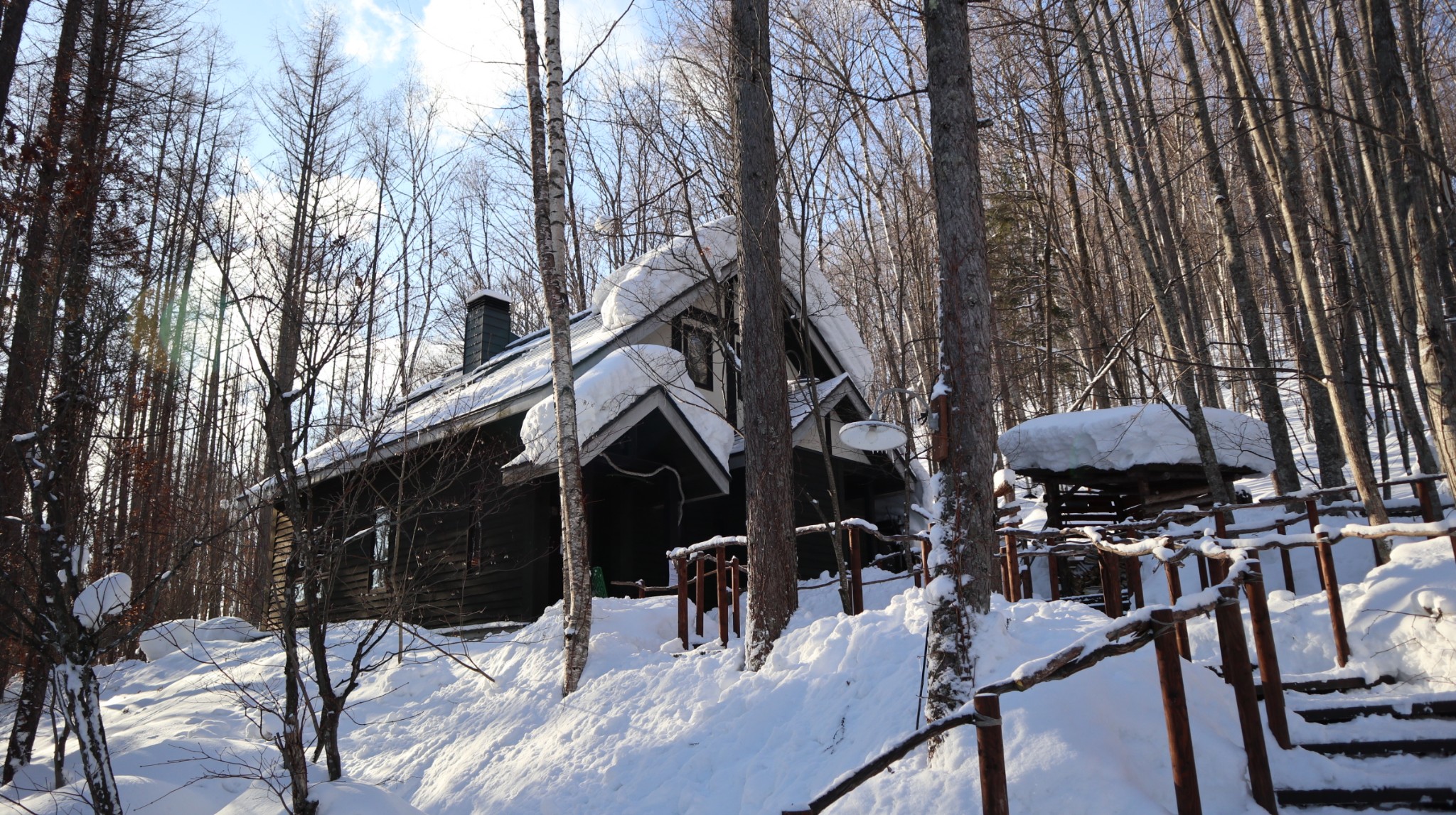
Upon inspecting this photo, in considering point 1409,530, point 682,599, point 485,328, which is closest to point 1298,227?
point 1409,530

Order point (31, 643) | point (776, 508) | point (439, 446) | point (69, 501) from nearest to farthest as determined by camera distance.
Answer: point (31, 643)
point (776, 508)
point (69, 501)
point (439, 446)

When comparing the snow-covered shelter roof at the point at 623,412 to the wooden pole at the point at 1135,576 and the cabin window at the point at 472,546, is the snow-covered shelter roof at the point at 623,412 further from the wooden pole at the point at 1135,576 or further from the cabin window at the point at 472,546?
the wooden pole at the point at 1135,576

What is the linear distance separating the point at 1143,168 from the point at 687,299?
7586 mm

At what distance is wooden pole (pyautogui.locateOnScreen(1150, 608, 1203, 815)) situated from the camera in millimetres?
3602

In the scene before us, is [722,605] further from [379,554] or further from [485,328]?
[485,328]

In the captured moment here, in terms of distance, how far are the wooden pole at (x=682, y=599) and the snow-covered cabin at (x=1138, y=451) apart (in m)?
6.27

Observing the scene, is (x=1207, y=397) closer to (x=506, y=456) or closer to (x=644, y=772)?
(x=506, y=456)

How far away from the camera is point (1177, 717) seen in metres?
3.66

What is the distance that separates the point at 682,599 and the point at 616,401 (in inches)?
136

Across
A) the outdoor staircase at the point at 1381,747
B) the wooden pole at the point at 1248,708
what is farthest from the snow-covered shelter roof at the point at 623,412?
the wooden pole at the point at 1248,708

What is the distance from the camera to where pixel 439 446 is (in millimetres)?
13914

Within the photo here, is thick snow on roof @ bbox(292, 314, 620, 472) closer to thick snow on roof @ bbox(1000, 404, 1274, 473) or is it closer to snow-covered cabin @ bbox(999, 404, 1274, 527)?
snow-covered cabin @ bbox(999, 404, 1274, 527)

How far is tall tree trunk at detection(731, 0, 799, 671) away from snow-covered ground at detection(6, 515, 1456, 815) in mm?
431

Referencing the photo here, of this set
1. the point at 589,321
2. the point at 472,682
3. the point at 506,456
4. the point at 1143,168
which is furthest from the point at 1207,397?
the point at 472,682
